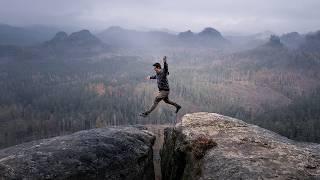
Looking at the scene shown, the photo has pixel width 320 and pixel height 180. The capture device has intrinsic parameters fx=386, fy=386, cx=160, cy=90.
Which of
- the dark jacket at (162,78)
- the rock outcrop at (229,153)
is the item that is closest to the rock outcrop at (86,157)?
the rock outcrop at (229,153)

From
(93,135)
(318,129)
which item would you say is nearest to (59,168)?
(93,135)

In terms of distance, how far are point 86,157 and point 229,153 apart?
1036 cm

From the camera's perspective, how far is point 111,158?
29.5 meters

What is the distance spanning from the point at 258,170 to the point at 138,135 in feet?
46.1

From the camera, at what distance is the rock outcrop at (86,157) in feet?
83.8

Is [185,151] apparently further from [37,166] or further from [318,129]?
[318,129]

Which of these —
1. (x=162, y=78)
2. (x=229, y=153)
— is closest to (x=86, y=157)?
(x=162, y=78)

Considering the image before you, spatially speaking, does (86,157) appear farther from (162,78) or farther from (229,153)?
(229,153)

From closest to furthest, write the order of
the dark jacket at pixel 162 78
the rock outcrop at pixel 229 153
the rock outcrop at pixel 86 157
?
the rock outcrop at pixel 229 153, the rock outcrop at pixel 86 157, the dark jacket at pixel 162 78

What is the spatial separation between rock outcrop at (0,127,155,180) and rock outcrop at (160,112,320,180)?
9.98ft

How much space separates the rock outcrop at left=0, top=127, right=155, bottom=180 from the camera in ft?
83.8

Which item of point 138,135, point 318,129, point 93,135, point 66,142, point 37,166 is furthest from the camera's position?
point 318,129

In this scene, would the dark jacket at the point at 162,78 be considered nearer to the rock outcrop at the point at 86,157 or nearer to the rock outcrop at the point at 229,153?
the rock outcrop at the point at 229,153

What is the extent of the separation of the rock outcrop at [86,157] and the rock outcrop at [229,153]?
3.04 metres
